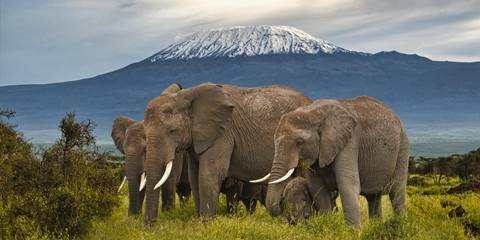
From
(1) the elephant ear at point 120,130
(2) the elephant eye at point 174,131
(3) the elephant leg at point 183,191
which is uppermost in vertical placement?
(2) the elephant eye at point 174,131

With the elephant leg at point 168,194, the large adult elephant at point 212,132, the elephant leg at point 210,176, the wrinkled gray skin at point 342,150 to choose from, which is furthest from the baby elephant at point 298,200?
the elephant leg at point 168,194

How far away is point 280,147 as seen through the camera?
12.7 m

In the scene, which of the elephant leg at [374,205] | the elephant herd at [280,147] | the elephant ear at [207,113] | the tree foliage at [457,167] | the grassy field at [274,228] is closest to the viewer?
the grassy field at [274,228]

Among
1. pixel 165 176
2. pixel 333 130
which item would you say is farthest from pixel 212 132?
pixel 333 130

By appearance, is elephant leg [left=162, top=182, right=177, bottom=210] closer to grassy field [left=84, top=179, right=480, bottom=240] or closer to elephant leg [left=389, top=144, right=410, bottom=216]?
grassy field [left=84, top=179, right=480, bottom=240]

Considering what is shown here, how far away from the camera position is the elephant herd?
13.0 meters

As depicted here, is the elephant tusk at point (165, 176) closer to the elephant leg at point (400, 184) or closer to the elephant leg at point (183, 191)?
the elephant leg at point (400, 184)

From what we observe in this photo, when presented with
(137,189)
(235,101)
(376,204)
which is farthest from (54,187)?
(376,204)

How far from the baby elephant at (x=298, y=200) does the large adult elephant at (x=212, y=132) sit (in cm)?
102

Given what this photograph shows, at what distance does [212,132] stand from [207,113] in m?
0.39

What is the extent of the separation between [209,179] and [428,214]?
20.0 ft

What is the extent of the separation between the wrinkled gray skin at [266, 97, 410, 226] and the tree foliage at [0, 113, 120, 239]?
11.5 ft

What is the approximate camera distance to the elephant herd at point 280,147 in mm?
12961

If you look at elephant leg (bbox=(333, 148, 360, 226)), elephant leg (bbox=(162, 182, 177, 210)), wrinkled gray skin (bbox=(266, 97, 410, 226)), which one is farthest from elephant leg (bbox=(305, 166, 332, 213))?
elephant leg (bbox=(162, 182, 177, 210))
